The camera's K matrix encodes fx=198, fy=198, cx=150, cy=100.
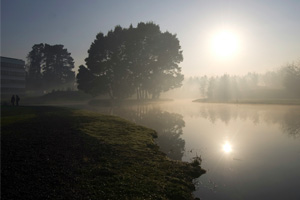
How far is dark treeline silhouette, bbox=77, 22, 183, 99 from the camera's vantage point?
72562mm

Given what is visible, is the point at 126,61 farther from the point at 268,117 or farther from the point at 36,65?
the point at 36,65

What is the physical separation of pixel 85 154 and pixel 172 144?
29.5 ft

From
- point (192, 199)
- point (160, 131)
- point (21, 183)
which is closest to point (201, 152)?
point (192, 199)

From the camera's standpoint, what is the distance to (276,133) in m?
23.8

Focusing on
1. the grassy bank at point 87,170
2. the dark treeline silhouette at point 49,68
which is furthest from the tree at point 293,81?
the dark treeline silhouette at point 49,68

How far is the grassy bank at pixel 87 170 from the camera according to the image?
895 cm

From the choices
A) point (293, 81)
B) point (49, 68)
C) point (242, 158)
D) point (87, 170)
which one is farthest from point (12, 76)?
point (293, 81)

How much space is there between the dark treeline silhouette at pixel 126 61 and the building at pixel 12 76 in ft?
158

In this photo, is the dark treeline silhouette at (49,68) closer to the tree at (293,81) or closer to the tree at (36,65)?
the tree at (36,65)

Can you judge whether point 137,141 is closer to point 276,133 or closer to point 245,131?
point 245,131

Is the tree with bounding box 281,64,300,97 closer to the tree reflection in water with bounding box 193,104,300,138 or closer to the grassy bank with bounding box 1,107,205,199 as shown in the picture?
the tree reflection in water with bounding box 193,104,300,138

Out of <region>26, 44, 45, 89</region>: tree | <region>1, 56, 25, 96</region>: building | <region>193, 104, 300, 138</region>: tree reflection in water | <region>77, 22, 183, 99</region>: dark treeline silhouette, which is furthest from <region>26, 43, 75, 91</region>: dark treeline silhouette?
<region>193, 104, 300, 138</region>: tree reflection in water

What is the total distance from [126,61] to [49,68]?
219ft

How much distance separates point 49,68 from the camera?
116562mm
